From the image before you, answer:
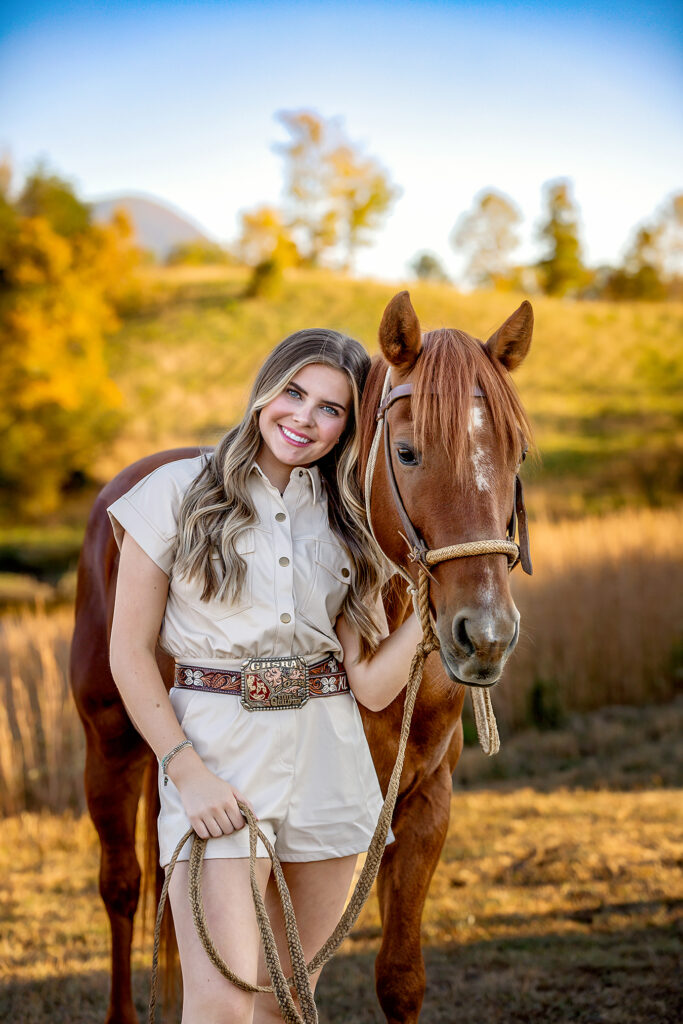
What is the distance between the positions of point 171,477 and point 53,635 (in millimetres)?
4987

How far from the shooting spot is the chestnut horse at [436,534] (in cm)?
153

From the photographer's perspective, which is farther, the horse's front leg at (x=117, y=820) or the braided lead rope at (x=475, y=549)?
the horse's front leg at (x=117, y=820)

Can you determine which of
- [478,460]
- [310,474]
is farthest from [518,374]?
[478,460]

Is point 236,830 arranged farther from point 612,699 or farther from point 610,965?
point 612,699

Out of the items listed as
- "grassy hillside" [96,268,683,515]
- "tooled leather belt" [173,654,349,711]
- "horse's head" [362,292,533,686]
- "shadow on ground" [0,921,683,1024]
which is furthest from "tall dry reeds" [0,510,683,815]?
"grassy hillside" [96,268,683,515]

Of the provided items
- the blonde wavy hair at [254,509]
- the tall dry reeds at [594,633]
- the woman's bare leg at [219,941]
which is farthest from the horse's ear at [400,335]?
the tall dry reeds at [594,633]

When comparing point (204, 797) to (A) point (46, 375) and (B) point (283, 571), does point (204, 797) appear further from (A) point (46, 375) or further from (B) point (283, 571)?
(A) point (46, 375)

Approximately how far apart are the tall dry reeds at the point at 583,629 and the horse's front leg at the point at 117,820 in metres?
2.86

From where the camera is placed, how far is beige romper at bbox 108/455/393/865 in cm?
168

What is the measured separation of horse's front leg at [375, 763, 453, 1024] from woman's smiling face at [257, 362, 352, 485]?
1.01 metres

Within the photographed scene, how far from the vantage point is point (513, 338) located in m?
1.84

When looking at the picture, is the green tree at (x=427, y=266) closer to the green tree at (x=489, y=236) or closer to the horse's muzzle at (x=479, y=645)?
the green tree at (x=489, y=236)

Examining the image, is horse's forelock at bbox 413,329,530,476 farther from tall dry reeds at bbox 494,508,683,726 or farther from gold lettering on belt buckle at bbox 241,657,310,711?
tall dry reeds at bbox 494,508,683,726

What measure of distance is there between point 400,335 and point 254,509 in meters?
0.49
